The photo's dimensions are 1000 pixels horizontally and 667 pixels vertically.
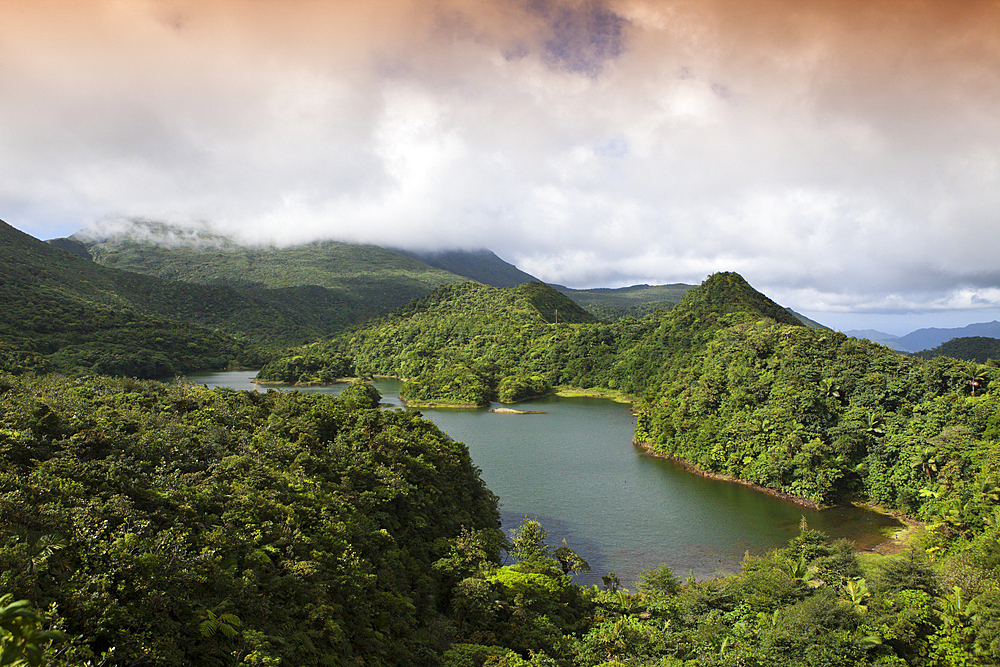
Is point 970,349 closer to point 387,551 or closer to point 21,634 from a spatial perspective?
point 387,551

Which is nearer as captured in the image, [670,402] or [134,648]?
[134,648]

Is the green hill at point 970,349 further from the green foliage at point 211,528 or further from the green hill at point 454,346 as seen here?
the green foliage at point 211,528

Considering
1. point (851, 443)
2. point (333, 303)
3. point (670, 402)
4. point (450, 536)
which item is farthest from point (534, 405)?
point (333, 303)

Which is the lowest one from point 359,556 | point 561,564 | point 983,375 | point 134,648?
point 561,564

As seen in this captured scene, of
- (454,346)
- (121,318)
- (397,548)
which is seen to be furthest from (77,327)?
(397,548)

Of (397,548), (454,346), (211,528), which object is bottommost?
(397,548)

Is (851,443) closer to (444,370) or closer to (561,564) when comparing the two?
(561,564)

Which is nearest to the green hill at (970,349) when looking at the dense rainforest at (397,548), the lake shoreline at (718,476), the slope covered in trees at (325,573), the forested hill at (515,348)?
the forested hill at (515,348)

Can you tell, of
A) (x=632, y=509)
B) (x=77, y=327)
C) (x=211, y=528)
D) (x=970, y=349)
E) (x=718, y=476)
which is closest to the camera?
(x=211, y=528)
